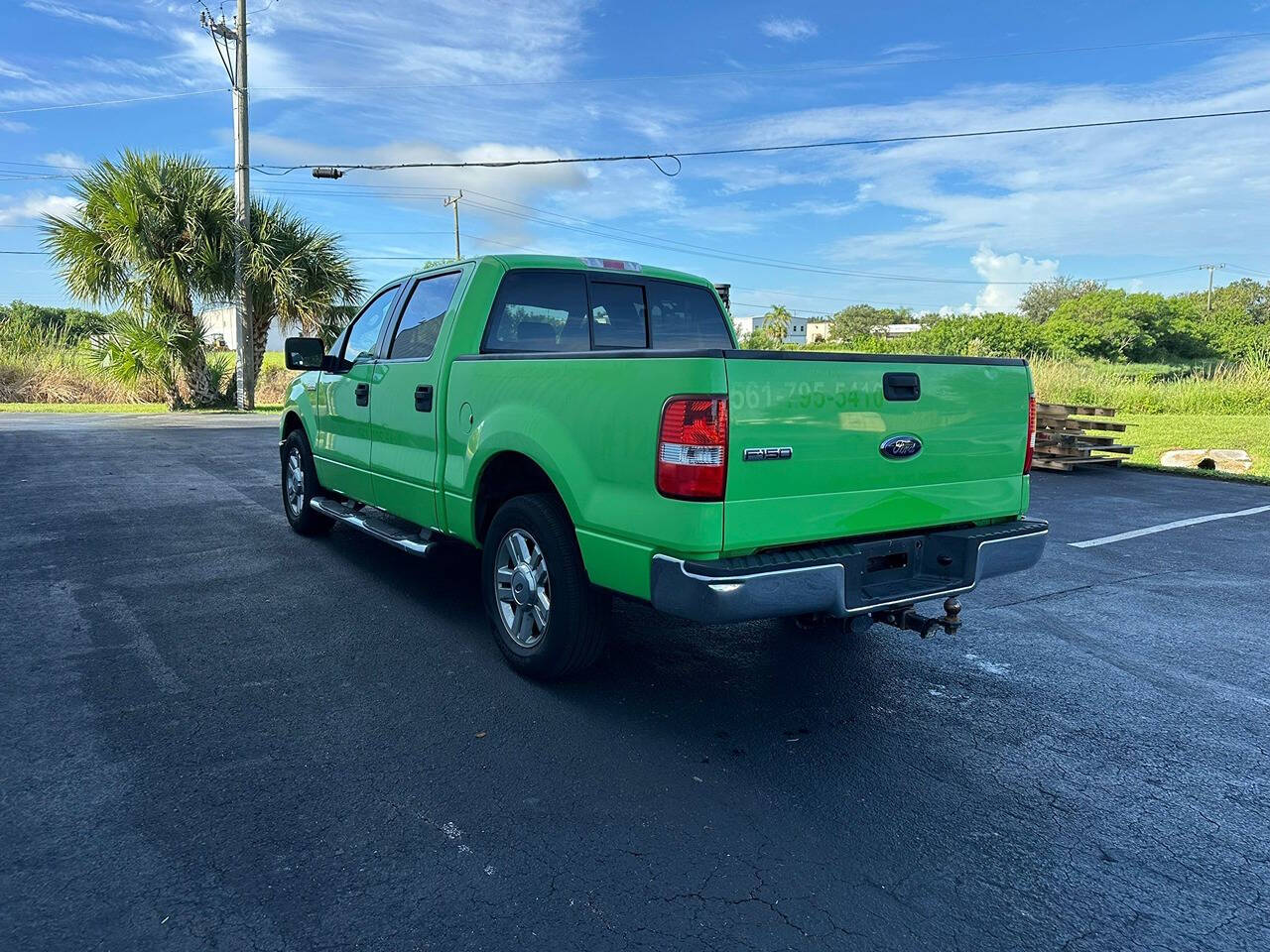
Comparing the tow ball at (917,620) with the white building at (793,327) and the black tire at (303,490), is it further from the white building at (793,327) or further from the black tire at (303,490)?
the white building at (793,327)

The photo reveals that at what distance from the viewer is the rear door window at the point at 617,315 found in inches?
204

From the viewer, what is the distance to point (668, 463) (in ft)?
10.7

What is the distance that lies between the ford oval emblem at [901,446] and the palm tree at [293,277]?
20722 millimetres

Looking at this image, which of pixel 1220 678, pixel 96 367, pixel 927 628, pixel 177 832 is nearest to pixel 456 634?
pixel 177 832

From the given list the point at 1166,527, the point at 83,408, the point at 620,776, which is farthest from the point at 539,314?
the point at 83,408

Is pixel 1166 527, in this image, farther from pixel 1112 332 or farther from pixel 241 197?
pixel 1112 332

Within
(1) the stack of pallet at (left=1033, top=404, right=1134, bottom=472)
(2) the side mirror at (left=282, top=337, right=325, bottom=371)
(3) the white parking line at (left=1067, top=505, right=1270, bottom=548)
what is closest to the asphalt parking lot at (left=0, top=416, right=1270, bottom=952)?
(2) the side mirror at (left=282, top=337, right=325, bottom=371)

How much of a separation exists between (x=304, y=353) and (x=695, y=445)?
4162 mm

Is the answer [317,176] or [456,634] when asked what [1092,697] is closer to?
[456,634]

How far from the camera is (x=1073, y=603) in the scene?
5734mm

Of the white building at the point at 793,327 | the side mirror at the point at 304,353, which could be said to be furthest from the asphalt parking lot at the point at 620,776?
the white building at the point at 793,327

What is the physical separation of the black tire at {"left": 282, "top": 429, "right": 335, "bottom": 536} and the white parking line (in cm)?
643

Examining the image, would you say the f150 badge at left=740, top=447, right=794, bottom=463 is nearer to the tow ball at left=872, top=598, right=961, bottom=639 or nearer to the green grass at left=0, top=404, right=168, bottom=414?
the tow ball at left=872, top=598, right=961, bottom=639

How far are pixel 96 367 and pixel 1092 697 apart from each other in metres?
Result: 24.2
